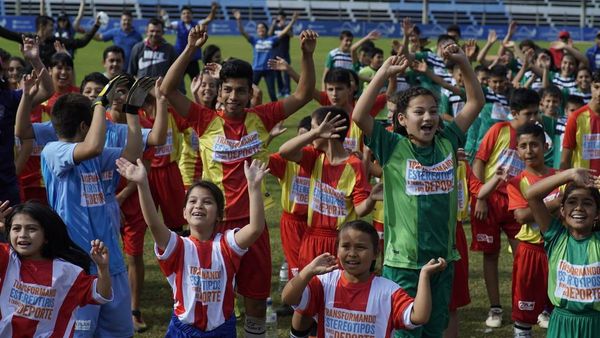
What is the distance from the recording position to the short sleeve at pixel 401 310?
5.09 m

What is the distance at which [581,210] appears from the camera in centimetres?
574

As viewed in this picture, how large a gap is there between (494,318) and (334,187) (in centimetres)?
199

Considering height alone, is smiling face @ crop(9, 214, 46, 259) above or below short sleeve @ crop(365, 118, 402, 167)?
below

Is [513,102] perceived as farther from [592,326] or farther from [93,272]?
[93,272]

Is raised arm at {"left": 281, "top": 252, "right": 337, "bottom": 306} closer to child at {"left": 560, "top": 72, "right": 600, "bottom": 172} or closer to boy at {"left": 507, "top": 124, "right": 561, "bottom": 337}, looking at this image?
→ boy at {"left": 507, "top": 124, "right": 561, "bottom": 337}

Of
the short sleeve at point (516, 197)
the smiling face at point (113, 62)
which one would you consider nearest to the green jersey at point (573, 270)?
the short sleeve at point (516, 197)

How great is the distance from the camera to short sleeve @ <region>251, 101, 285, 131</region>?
7.04m

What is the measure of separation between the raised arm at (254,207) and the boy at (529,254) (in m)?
2.45

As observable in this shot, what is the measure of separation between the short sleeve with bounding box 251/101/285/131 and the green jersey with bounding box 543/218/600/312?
219 centimetres

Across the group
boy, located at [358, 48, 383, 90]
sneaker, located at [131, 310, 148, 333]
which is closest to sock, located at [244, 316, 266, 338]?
sneaker, located at [131, 310, 148, 333]

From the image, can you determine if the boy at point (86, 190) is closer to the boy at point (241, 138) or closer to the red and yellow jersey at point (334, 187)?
the boy at point (241, 138)

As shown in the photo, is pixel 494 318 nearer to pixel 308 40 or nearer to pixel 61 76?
pixel 308 40

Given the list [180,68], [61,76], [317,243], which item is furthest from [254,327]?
[61,76]

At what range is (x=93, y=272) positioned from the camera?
19.3 feet
